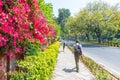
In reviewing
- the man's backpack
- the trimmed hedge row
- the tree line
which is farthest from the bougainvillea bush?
the tree line

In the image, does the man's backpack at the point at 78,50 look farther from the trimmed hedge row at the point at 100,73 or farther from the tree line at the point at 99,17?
the tree line at the point at 99,17

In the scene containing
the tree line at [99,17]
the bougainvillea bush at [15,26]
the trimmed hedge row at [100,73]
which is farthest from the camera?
the tree line at [99,17]

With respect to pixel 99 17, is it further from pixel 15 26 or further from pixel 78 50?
pixel 15 26

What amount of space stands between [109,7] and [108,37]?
2409 cm

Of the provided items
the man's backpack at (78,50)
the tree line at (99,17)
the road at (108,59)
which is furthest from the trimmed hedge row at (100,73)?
the tree line at (99,17)

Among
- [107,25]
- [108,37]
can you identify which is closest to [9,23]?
[107,25]

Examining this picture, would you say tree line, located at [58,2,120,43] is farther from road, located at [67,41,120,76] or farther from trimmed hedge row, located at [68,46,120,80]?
trimmed hedge row, located at [68,46,120,80]

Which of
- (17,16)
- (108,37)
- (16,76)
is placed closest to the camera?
(17,16)

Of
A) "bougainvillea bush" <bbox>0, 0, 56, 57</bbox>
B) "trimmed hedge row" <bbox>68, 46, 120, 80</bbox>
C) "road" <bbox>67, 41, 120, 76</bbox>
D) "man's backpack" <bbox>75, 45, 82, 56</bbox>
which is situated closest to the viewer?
"bougainvillea bush" <bbox>0, 0, 56, 57</bbox>

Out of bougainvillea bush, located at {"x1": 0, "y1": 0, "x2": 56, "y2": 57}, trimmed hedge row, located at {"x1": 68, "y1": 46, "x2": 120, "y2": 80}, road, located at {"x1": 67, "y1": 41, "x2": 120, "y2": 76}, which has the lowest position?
road, located at {"x1": 67, "y1": 41, "x2": 120, "y2": 76}

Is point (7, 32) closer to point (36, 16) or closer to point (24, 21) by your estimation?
point (24, 21)

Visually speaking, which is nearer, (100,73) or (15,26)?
(15,26)

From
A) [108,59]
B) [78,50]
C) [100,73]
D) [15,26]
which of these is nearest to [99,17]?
[108,59]

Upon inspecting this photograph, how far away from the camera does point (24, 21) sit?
5.15 metres
